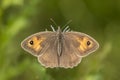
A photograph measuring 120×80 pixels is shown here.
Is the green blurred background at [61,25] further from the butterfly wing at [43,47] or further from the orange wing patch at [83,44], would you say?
the orange wing patch at [83,44]

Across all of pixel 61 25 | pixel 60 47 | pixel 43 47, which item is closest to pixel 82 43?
pixel 60 47

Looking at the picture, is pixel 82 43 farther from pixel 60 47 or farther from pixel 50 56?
pixel 50 56

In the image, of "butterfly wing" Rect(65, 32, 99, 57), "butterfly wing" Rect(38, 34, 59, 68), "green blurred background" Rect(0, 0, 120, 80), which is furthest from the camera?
"green blurred background" Rect(0, 0, 120, 80)

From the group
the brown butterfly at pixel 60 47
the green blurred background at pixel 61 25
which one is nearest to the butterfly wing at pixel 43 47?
the brown butterfly at pixel 60 47

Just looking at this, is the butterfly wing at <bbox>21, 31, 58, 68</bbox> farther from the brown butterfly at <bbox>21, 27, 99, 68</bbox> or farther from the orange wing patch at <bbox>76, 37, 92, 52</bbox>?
the orange wing patch at <bbox>76, 37, 92, 52</bbox>

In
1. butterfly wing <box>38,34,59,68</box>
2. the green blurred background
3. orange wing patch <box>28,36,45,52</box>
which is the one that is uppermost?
orange wing patch <box>28,36,45,52</box>

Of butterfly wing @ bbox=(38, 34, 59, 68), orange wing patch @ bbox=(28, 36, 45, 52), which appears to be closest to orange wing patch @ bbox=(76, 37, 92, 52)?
butterfly wing @ bbox=(38, 34, 59, 68)
